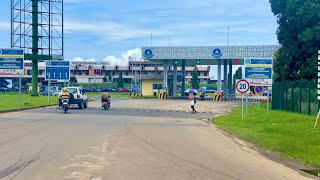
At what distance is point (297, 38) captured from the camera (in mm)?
35719

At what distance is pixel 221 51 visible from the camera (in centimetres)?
6631

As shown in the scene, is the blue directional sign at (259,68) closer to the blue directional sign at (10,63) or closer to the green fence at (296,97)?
the green fence at (296,97)

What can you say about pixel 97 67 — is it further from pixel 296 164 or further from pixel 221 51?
pixel 296 164

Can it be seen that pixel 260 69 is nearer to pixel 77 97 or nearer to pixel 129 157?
pixel 77 97

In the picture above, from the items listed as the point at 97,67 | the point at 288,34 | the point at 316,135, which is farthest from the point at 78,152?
the point at 97,67

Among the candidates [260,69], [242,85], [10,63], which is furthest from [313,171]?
[10,63]

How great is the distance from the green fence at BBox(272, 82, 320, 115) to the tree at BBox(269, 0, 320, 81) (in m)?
1.35

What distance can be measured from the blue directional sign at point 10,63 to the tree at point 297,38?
19.6 meters

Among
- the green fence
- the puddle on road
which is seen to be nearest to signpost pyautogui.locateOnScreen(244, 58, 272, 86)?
the green fence

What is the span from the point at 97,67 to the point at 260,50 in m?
98.4

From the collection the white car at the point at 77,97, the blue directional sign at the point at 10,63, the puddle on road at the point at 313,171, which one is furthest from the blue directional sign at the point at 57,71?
the puddle on road at the point at 313,171

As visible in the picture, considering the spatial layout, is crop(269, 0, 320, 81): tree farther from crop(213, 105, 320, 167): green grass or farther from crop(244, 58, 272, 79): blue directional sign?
crop(213, 105, 320, 167): green grass

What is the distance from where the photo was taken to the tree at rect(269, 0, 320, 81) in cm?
3384

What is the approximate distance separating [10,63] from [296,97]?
68.9ft
